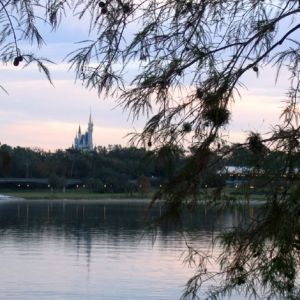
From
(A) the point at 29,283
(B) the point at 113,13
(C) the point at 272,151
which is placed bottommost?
(A) the point at 29,283

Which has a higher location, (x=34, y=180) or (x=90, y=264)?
(x=34, y=180)

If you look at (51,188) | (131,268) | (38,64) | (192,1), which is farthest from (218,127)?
(51,188)

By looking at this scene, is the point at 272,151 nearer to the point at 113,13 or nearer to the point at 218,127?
the point at 218,127

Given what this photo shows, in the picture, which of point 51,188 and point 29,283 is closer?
point 29,283

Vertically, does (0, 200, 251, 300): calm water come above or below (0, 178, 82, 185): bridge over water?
below

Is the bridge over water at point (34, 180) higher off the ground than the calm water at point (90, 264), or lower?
higher

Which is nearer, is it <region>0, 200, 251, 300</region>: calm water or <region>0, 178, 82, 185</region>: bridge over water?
<region>0, 200, 251, 300</region>: calm water

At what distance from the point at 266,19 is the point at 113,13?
37.3 inches

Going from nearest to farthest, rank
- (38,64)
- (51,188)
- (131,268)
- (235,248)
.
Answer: (38,64) < (235,248) < (131,268) < (51,188)

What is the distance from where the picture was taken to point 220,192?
153 inches

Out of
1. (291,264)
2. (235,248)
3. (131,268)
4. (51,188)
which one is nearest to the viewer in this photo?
(291,264)

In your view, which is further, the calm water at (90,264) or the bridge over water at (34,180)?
the bridge over water at (34,180)

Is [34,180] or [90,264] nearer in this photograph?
[90,264]

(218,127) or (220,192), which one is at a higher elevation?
(218,127)
